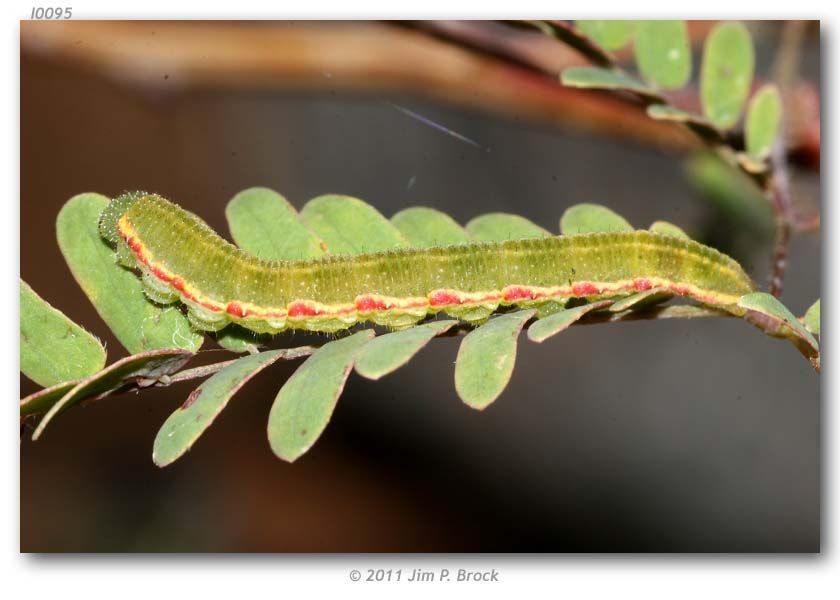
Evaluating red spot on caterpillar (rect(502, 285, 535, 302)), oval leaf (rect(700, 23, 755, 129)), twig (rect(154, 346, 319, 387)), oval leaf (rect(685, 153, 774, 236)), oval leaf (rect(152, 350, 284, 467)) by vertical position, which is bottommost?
oval leaf (rect(152, 350, 284, 467))

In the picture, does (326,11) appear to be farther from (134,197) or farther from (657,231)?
(657,231)

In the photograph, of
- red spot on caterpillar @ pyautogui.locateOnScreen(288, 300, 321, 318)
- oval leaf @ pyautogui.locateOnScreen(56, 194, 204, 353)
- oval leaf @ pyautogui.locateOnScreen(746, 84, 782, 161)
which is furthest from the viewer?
oval leaf @ pyautogui.locateOnScreen(746, 84, 782, 161)

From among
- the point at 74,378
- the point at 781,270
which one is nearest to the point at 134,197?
the point at 74,378

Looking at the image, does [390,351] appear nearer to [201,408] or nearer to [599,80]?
[201,408]

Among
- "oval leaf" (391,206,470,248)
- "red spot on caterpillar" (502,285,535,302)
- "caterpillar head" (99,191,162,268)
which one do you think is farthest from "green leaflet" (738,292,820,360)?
"caterpillar head" (99,191,162,268)

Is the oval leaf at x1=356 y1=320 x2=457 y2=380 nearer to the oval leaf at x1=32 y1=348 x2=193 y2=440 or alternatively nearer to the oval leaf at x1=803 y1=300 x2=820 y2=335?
the oval leaf at x1=32 y1=348 x2=193 y2=440
